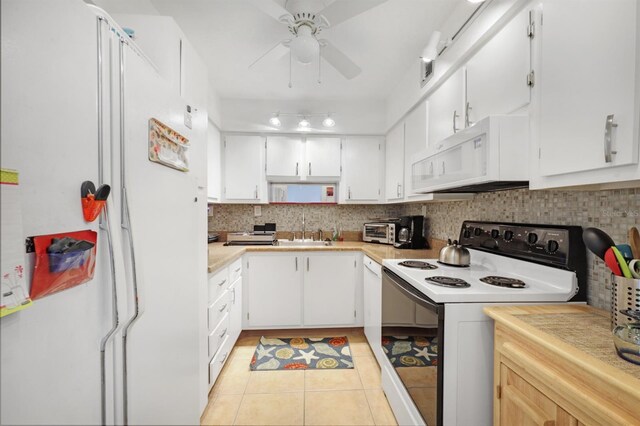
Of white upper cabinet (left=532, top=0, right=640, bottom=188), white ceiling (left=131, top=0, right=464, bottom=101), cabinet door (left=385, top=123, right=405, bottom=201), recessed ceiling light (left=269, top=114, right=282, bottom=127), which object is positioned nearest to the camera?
white upper cabinet (left=532, top=0, right=640, bottom=188)

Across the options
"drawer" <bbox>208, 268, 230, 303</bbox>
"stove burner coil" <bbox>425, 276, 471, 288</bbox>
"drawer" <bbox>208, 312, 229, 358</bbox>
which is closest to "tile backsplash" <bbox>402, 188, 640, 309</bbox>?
"stove burner coil" <bbox>425, 276, 471, 288</bbox>

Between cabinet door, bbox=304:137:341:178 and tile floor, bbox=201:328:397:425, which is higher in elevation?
cabinet door, bbox=304:137:341:178

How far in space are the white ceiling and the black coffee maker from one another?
1.37m

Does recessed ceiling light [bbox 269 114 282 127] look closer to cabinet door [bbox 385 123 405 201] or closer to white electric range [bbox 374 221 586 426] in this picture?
cabinet door [bbox 385 123 405 201]


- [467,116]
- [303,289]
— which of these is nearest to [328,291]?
[303,289]

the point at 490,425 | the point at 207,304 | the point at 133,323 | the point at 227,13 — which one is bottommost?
the point at 490,425

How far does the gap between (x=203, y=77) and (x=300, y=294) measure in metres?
2.05

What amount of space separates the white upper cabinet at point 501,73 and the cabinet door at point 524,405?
109 cm

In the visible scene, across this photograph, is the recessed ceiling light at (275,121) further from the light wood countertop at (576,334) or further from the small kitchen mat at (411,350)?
the light wood countertop at (576,334)

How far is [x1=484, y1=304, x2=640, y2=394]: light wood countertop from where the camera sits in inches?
25.0

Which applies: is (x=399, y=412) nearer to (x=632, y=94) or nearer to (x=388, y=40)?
(x=632, y=94)

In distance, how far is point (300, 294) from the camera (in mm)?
2715

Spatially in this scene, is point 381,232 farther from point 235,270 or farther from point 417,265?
point 235,270

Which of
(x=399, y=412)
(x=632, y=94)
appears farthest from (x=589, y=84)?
(x=399, y=412)
